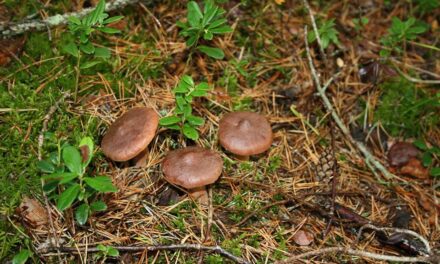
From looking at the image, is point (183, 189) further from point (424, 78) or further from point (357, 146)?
point (424, 78)

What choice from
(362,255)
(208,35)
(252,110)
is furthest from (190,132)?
(362,255)

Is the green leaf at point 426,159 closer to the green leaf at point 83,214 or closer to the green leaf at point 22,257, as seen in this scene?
the green leaf at point 83,214

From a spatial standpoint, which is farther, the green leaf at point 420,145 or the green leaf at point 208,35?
the green leaf at point 420,145

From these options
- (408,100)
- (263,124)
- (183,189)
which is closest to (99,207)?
(183,189)

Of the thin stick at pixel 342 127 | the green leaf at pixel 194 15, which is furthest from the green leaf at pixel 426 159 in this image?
the green leaf at pixel 194 15

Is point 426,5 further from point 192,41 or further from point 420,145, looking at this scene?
point 192,41

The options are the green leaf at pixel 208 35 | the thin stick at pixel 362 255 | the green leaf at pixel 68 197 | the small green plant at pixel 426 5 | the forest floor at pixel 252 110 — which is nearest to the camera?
the green leaf at pixel 68 197
